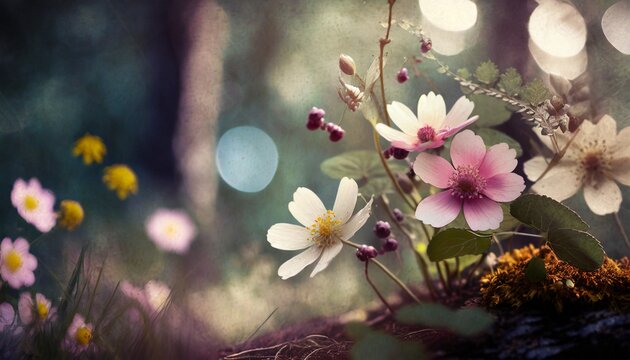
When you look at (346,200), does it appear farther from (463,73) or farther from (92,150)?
(92,150)

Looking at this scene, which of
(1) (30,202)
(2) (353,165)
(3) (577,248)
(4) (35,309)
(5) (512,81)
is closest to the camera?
(3) (577,248)

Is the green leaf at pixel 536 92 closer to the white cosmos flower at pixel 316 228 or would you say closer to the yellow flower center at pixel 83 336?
the white cosmos flower at pixel 316 228

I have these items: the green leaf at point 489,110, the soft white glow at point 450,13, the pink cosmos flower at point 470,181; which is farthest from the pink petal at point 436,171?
the soft white glow at point 450,13

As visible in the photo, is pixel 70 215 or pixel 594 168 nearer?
pixel 594 168

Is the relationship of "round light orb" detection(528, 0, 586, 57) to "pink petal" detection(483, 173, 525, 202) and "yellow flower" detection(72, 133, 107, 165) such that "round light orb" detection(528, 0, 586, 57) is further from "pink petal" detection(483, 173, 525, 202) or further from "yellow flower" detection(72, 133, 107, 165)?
"yellow flower" detection(72, 133, 107, 165)

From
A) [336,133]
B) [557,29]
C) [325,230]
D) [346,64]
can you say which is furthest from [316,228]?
[557,29]

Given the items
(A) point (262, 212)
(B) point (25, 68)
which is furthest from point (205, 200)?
(B) point (25, 68)

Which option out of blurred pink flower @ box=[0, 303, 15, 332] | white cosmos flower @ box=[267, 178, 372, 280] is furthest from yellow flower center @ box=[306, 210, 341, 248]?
blurred pink flower @ box=[0, 303, 15, 332]
